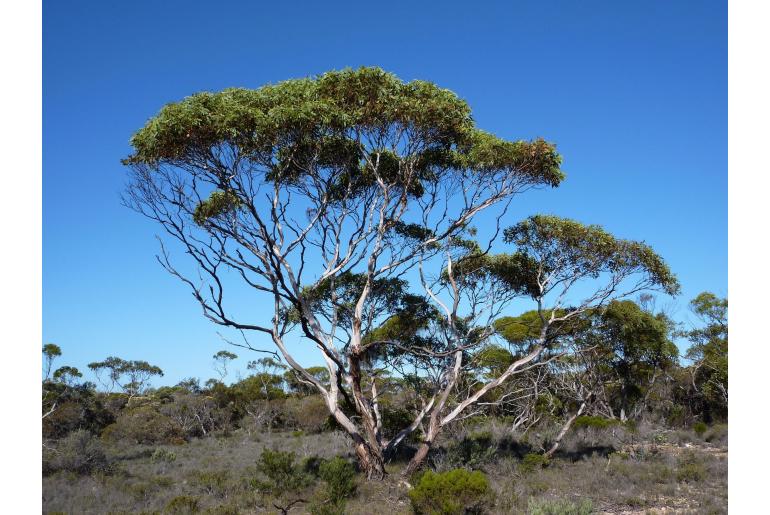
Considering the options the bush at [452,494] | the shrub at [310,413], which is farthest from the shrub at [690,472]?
the shrub at [310,413]

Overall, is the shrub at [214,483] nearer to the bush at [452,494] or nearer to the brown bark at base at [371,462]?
the brown bark at base at [371,462]

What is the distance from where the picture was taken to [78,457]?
619 inches

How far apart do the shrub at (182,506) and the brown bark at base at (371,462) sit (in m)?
3.67

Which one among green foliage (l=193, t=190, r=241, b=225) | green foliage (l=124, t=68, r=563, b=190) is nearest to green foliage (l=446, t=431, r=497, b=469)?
green foliage (l=124, t=68, r=563, b=190)

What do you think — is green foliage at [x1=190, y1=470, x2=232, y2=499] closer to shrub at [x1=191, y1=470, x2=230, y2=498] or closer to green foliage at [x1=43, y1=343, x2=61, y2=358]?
shrub at [x1=191, y1=470, x2=230, y2=498]

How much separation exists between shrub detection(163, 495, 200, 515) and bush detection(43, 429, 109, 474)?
6236 mm

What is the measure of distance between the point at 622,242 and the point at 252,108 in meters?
10.3

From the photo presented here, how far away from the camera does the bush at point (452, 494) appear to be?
Result: 977cm

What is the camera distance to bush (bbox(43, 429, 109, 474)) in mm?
15516
